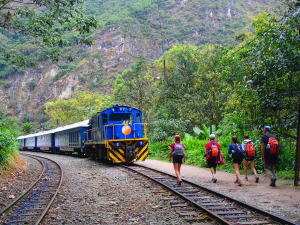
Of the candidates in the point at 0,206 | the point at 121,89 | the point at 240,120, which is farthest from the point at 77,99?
the point at 0,206

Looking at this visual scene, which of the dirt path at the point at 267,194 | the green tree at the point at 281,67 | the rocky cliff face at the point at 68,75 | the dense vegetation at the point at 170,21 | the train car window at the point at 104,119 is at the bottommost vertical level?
the dirt path at the point at 267,194

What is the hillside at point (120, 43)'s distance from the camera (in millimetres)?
94812

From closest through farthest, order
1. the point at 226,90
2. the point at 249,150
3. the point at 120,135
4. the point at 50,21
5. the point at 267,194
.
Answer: the point at 267,194 < the point at 249,150 < the point at 50,21 < the point at 120,135 < the point at 226,90

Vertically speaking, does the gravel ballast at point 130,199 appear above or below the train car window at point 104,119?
below

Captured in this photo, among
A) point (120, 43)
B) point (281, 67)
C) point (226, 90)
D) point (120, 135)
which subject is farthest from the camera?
point (120, 43)

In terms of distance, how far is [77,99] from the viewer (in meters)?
56.9

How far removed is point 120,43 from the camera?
3925 inches

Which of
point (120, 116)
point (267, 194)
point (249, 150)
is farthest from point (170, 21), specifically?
point (267, 194)

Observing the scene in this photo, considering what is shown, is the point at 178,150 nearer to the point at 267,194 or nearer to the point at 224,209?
the point at 267,194

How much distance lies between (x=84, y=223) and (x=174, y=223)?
1.68 m

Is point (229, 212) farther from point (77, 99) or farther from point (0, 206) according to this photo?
point (77, 99)

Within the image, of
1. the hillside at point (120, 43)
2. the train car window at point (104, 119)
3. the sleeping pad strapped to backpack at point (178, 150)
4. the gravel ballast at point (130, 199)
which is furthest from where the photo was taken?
the hillside at point (120, 43)

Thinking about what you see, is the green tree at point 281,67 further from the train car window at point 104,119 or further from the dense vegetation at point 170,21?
the dense vegetation at point 170,21

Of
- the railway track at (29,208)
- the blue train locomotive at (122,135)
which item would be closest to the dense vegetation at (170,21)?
the blue train locomotive at (122,135)
